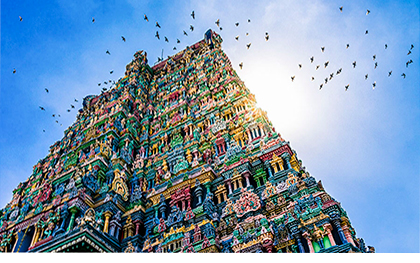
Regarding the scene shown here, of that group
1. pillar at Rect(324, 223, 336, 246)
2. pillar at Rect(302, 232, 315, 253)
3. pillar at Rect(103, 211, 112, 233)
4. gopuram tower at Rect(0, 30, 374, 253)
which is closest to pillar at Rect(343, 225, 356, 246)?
gopuram tower at Rect(0, 30, 374, 253)

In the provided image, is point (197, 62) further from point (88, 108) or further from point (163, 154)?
point (163, 154)

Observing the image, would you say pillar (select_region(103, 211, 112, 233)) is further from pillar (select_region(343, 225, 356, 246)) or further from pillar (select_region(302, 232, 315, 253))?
pillar (select_region(343, 225, 356, 246))

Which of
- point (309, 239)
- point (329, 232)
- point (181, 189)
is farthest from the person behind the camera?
point (181, 189)

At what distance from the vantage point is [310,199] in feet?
39.1

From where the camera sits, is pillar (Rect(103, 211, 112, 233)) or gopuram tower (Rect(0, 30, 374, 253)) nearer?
gopuram tower (Rect(0, 30, 374, 253))

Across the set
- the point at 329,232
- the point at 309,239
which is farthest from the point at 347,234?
the point at 309,239

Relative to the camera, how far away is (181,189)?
15.3 meters

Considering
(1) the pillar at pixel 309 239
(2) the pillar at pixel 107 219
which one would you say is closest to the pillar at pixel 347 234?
(1) the pillar at pixel 309 239

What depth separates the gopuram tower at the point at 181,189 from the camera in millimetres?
11805

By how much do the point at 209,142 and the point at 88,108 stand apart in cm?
1491

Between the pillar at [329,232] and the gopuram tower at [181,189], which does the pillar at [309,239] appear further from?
the pillar at [329,232]

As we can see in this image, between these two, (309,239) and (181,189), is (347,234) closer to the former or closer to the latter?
(309,239)

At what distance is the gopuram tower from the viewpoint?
11.8 meters

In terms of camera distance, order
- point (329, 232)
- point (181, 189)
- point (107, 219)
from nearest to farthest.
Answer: point (329, 232) < point (107, 219) < point (181, 189)
